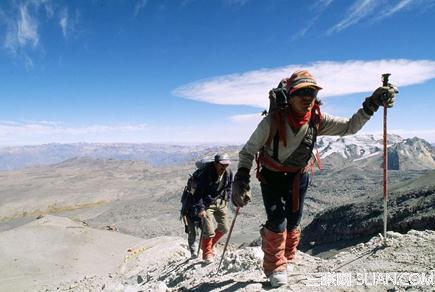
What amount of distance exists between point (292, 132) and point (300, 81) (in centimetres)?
56

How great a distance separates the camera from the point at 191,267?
8.31 m

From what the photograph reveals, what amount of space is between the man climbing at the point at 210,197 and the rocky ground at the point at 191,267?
590 mm

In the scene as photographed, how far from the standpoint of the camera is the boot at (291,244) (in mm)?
5070

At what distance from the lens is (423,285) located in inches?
153

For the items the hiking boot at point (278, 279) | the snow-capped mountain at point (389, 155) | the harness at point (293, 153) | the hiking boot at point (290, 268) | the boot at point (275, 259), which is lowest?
the snow-capped mountain at point (389, 155)

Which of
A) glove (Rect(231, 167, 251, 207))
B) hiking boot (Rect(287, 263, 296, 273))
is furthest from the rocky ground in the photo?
glove (Rect(231, 167, 251, 207))

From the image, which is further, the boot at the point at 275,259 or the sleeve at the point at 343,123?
the sleeve at the point at 343,123

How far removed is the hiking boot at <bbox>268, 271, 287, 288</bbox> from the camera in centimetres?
448

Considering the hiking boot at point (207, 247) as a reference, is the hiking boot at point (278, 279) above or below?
above

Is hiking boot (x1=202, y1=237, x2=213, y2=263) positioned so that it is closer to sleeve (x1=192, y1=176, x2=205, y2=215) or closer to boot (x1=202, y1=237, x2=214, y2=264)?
boot (x1=202, y1=237, x2=214, y2=264)

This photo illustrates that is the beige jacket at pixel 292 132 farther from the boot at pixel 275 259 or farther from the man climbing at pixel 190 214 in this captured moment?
the man climbing at pixel 190 214

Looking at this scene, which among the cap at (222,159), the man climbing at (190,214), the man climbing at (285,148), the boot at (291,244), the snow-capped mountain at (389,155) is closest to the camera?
the man climbing at (285,148)

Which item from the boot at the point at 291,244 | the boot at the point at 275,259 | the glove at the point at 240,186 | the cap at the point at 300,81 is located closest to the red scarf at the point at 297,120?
the cap at the point at 300,81

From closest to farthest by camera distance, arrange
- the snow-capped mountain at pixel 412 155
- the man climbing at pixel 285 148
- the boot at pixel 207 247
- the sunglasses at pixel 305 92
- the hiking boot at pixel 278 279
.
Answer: the sunglasses at pixel 305 92 < the man climbing at pixel 285 148 < the hiking boot at pixel 278 279 < the boot at pixel 207 247 < the snow-capped mountain at pixel 412 155
